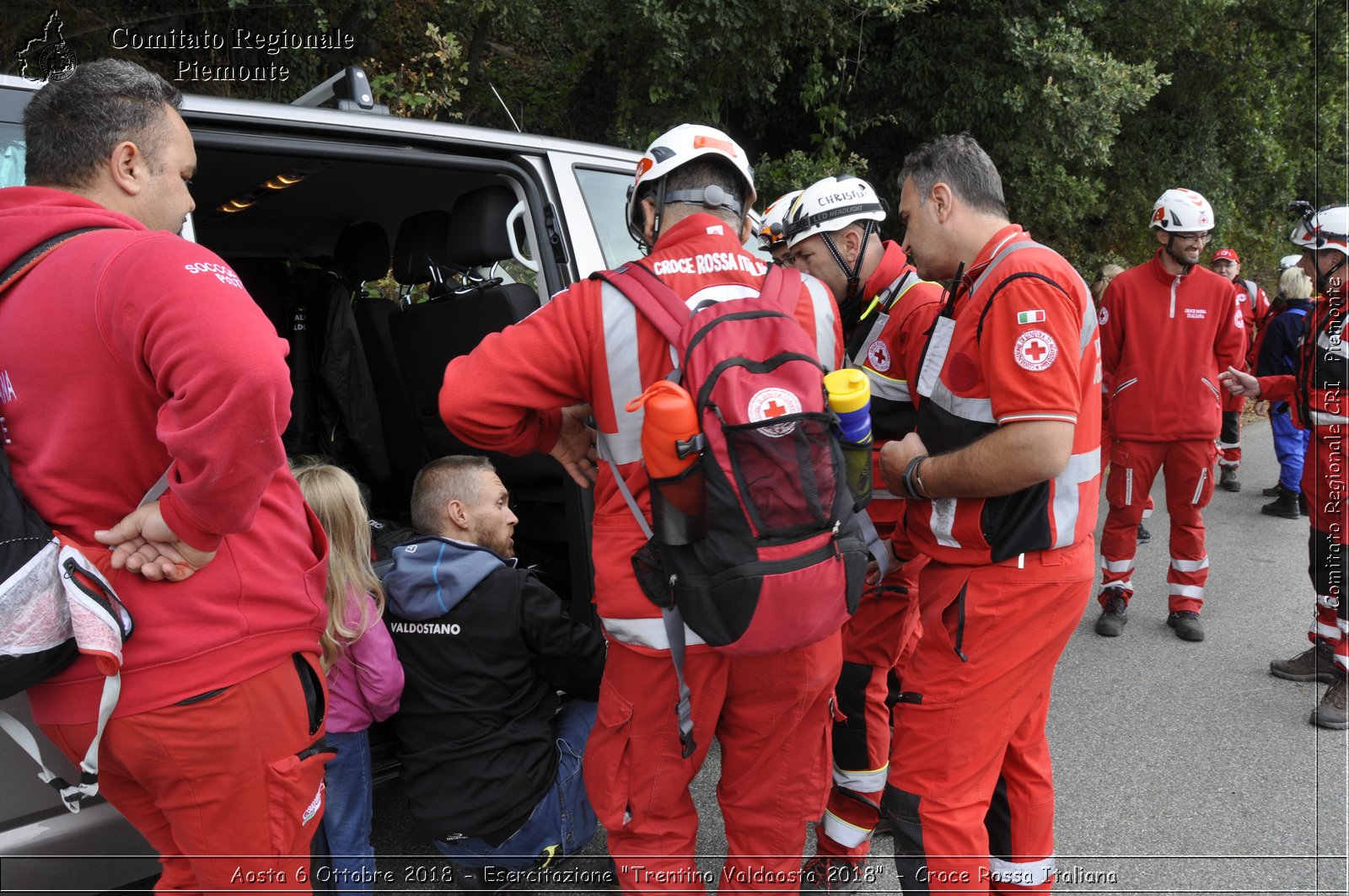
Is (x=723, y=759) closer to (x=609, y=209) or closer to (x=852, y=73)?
(x=609, y=209)

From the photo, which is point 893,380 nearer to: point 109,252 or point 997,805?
point 997,805

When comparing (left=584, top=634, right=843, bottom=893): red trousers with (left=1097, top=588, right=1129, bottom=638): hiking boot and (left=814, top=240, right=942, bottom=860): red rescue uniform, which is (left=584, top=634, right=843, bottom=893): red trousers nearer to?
(left=814, top=240, right=942, bottom=860): red rescue uniform

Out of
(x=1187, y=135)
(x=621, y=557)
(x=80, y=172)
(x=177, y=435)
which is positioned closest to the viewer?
(x=177, y=435)

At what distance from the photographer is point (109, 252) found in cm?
Result: 161

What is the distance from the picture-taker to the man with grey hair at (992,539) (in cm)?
210

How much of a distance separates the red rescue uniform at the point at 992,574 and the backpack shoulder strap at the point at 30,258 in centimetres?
190

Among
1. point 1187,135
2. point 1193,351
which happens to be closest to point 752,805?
point 1193,351

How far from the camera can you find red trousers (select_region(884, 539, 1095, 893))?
2186 mm

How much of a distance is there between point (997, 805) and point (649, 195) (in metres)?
1.84

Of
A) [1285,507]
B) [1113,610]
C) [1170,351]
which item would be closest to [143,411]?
[1113,610]

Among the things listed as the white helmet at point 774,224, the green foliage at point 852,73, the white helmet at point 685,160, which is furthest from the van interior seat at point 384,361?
the green foliage at point 852,73

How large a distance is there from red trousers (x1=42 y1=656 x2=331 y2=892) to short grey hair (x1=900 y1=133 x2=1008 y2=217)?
192 centimetres

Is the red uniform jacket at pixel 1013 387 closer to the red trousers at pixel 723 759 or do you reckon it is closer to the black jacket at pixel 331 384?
the red trousers at pixel 723 759

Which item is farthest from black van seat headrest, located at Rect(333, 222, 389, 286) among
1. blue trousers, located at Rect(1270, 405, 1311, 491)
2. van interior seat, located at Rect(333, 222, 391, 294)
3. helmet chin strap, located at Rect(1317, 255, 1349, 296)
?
blue trousers, located at Rect(1270, 405, 1311, 491)
